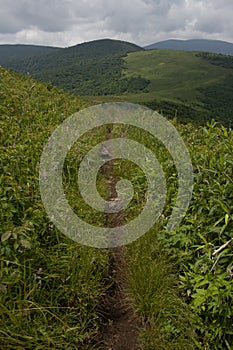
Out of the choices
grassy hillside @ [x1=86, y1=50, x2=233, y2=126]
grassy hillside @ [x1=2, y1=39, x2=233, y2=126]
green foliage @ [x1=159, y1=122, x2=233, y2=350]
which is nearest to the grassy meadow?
green foliage @ [x1=159, y1=122, x2=233, y2=350]

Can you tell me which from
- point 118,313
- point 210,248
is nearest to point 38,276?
point 118,313

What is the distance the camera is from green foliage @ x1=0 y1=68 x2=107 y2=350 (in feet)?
8.34

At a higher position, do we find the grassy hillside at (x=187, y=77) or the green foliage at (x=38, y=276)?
the grassy hillside at (x=187, y=77)

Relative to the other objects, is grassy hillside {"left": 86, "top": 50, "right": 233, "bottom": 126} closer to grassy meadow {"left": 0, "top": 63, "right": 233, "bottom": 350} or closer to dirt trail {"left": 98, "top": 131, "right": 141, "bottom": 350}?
grassy meadow {"left": 0, "top": 63, "right": 233, "bottom": 350}

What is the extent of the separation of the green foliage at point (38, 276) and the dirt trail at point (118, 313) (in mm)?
131

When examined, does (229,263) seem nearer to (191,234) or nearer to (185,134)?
(191,234)

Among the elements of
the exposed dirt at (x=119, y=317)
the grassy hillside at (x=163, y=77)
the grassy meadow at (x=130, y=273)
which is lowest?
the exposed dirt at (x=119, y=317)

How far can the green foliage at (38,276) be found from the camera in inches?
100

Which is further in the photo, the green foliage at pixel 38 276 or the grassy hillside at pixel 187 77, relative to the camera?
the grassy hillside at pixel 187 77

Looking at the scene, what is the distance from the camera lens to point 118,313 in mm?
3316

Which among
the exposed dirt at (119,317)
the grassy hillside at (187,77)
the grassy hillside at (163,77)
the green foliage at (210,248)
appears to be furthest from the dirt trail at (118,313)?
the grassy hillside at (187,77)

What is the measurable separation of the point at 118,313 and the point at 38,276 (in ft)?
2.91

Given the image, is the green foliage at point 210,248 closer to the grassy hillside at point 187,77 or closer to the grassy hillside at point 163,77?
the grassy hillside at point 163,77

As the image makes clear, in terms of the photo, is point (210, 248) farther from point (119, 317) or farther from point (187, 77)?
point (187, 77)
